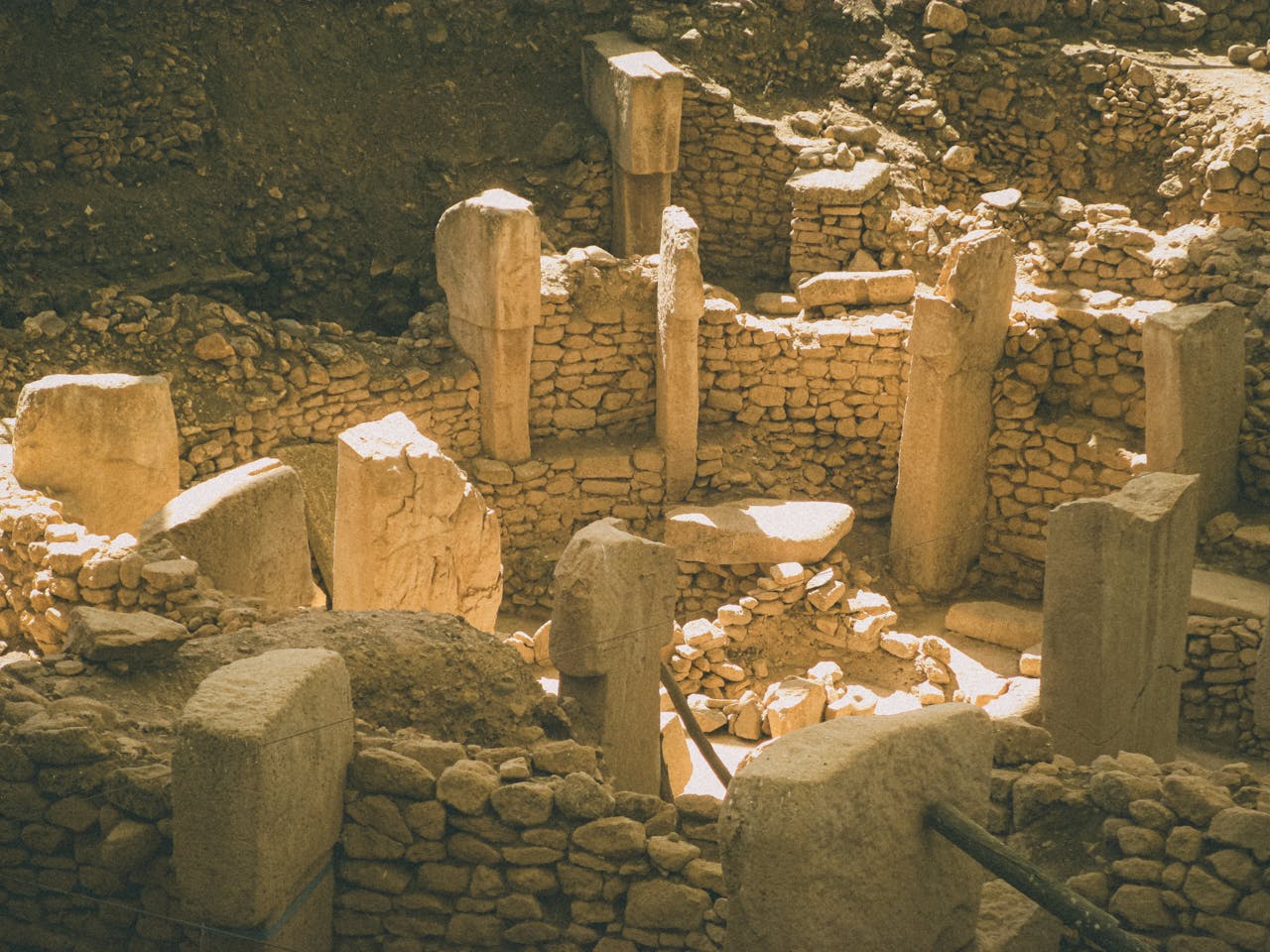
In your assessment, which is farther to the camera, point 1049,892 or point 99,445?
point 99,445

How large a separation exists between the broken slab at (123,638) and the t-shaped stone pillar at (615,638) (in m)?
1.50

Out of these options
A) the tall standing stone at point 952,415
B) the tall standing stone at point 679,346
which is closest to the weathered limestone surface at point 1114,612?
the tall standing stone at point 952,415

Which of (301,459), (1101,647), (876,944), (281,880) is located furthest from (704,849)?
(301,459)

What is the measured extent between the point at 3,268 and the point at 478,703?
6837 mm

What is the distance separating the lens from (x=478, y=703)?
5.58m

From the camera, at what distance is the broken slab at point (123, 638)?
534cm

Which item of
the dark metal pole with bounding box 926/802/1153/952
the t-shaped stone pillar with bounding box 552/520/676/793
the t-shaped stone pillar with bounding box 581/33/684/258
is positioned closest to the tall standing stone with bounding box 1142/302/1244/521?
the t-shaped stone pillar with bounding box 581/33/684/258

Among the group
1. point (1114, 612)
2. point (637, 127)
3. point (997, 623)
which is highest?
point (637, 127)

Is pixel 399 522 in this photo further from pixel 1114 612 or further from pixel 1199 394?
pixel 1199 394

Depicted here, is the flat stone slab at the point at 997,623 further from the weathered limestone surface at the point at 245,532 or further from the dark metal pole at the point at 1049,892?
the dark metal pole at the point at 1049,892

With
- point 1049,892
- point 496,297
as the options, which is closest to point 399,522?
point 496,297

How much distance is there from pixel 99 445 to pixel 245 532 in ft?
4.05

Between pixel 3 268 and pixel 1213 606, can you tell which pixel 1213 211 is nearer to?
pixel 1213 606

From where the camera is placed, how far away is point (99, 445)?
25.6 feet
